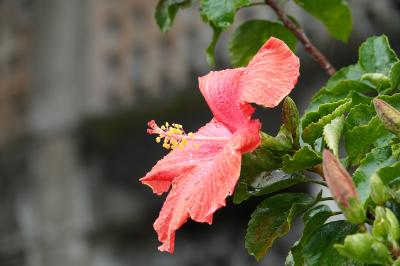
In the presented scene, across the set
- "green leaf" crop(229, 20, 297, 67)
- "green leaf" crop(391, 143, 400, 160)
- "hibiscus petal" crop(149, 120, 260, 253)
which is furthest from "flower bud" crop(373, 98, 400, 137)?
"green leaf" crop(229, 20, 297, 67)

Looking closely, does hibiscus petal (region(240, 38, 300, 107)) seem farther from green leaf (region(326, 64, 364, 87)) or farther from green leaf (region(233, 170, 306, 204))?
green leaf (region(326, 64, 364, 87))

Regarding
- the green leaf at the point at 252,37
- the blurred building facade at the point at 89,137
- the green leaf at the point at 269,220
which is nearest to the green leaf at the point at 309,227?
the green leaf at the point at 269,220

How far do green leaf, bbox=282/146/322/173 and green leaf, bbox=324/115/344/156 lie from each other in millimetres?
23

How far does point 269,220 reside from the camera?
1042 mm

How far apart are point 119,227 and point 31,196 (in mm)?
674

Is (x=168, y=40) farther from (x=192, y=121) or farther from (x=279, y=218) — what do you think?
(x=279, y=218)

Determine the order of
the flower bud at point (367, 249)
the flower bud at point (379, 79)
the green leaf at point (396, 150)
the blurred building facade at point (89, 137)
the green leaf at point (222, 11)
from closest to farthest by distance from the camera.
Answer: the flower bud at point (367, 249), the green leaf at point (396, 150), the flower bud at point (379, 79), the green leaf at point (222, 11), the blurred building facade at point (89, 137)

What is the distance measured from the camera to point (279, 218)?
1042mm


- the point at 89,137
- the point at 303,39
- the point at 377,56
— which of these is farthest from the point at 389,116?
the point at 89,137

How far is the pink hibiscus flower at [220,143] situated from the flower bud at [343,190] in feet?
0.39

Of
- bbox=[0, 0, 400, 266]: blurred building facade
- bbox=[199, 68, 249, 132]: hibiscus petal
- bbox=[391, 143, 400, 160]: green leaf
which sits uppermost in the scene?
bbox=[199, 68, 249, 132]: hibiscus petal

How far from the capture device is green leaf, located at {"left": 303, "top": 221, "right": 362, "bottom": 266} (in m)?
0.96

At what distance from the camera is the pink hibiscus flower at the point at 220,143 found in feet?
3.02

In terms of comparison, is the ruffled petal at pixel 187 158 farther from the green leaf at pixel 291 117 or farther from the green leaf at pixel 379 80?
the green leaf at pixel 379 80
